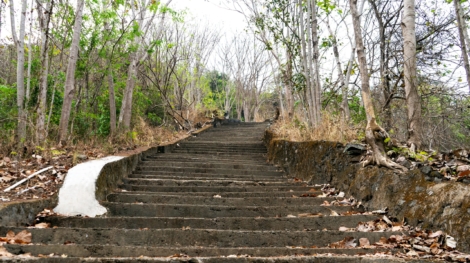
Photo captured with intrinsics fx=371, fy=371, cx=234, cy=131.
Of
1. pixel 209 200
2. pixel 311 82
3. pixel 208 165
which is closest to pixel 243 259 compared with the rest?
pixel 209 200

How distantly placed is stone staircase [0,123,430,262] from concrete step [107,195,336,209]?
0.01 m

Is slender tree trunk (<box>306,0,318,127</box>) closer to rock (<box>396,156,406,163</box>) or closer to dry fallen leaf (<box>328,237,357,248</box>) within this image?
rock (<box>396,156,406,163</box>)

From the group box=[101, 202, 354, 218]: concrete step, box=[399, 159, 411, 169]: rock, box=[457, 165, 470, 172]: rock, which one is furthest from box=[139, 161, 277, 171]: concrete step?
box=[457, 165, 470, 172]: rock

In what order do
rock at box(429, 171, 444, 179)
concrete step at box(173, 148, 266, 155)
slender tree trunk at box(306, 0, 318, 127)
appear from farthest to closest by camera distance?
concrete step at box(173, 148, 266, 155)
slender tree trunk at box(306, 0, 318, 127)
rock at box(429, 171, 444, 179)

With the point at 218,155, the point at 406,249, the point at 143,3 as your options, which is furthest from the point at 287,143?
the point at 143,3

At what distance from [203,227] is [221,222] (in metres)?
0.21

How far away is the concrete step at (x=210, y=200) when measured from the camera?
207 inches

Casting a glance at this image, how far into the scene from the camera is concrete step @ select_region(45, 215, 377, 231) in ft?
13.4

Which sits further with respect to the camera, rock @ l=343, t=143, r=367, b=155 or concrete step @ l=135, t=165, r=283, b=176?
concrete step @ l=135, t=165, r=283, b=176

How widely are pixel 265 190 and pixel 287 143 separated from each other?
2.68 metres

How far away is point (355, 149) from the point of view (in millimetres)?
5434

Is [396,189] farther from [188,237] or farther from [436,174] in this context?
[188,237]

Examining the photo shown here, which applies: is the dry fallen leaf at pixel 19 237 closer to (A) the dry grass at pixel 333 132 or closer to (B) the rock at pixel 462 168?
(B) the rock at pixel 462 168

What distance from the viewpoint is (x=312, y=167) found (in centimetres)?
674
